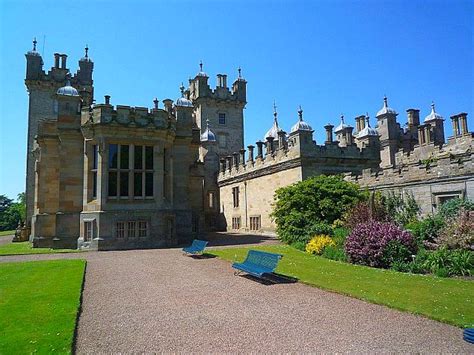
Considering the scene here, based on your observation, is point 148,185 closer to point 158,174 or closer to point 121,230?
point 158,174

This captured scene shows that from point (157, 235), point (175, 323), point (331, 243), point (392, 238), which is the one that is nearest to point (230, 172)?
point (157, 235)

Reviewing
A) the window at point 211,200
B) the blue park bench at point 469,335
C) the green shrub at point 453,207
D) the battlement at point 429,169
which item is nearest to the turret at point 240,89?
the window at point 211,200

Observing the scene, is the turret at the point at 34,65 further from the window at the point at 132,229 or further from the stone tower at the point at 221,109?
the window at the point at 132,229

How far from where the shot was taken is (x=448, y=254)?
38.9ft

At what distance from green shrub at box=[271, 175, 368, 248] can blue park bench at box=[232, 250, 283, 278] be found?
A: 309 inches

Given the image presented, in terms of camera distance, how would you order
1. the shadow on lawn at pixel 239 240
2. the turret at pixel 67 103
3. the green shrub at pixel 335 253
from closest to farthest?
the green shrub at pixel 335 253, the turret at pixel 67 103, the shadow on lawn at pixel 239 240

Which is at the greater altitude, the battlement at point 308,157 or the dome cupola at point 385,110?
the dome cupola at point 385,110

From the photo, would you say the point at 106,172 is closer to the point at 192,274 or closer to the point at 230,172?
the point at 192,274

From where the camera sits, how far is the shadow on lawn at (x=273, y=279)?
9.93 metres

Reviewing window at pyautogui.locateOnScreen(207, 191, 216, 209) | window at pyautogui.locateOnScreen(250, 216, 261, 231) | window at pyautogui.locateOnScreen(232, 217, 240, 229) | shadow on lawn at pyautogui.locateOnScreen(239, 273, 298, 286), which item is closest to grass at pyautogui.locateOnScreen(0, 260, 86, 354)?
shadow on lawn at pyautogui.locateOnScreen(239, 273, 298, 286)

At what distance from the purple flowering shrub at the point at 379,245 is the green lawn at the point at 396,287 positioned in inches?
27.1

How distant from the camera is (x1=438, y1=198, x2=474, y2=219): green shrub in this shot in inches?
592

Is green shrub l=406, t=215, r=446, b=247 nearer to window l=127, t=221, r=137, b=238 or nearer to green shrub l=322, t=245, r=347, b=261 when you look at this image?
green shrub l=322, t=245, r=347, b=261

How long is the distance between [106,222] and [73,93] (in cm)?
789
